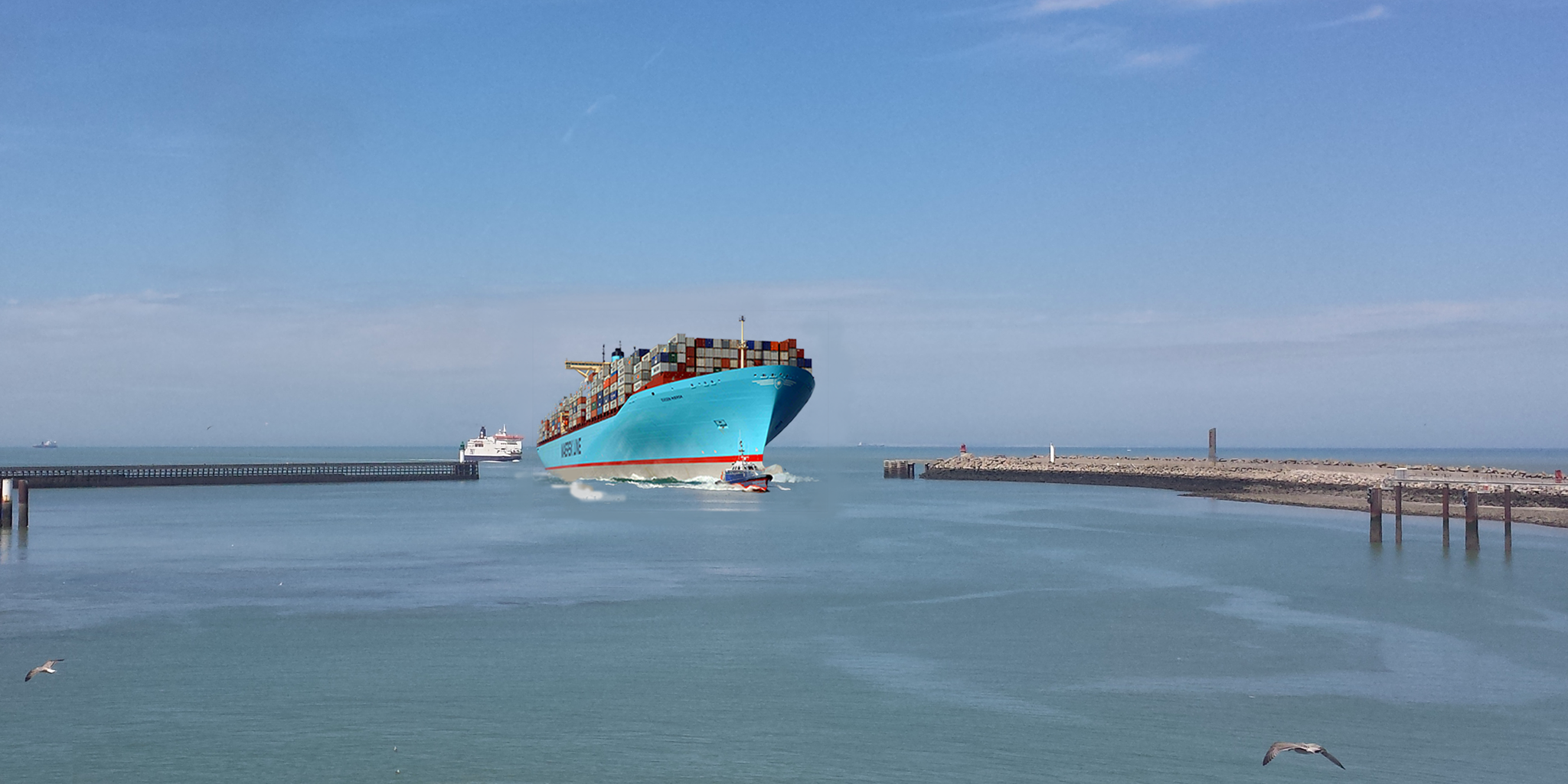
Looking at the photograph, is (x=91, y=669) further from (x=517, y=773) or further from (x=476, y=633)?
(x=517, y=773)

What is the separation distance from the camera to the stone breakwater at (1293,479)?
65688mm

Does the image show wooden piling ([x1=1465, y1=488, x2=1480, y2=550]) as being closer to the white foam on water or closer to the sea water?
the sea water

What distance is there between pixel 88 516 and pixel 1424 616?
7509 cm

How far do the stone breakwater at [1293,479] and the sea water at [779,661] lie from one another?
712 inches

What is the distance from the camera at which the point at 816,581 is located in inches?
1551

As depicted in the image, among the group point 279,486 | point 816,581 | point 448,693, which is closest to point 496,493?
point 279,486

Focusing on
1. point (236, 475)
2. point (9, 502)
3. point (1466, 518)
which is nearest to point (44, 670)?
point (9, 502)

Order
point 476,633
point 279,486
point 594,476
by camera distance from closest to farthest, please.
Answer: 1. point 476,633
2. point 594,476
3. point 279,486

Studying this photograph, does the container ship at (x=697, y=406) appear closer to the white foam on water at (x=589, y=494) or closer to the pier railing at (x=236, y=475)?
the white foam on water at (x=589, y=494)

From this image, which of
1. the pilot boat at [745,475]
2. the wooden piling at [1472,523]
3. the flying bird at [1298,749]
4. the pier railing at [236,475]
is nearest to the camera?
the flying bird at [1298,749]

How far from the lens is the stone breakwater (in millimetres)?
65688

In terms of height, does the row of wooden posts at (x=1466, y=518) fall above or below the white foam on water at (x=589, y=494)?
above

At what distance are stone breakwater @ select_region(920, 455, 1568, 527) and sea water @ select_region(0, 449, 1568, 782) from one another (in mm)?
18081

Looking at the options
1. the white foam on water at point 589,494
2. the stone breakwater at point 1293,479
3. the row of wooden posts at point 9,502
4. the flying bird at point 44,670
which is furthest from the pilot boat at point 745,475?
the flying bird at point 44,670
